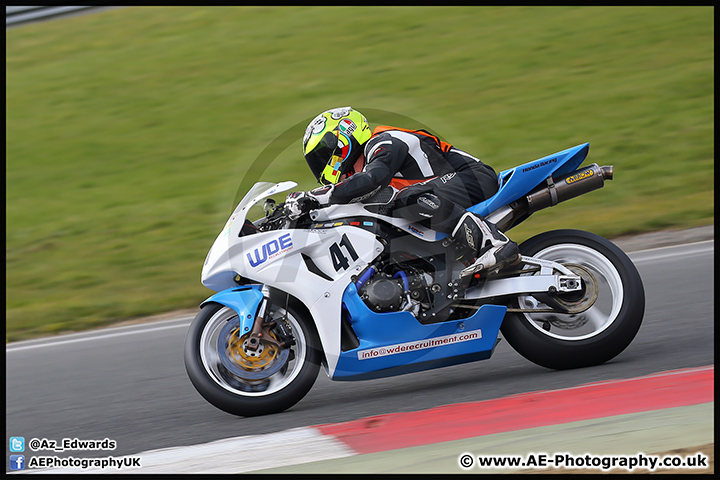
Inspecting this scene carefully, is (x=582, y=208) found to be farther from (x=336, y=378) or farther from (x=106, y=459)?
(x=106, y=459)

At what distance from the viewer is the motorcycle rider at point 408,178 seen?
4.34m

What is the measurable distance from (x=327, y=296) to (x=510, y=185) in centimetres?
131

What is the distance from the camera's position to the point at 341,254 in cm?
446

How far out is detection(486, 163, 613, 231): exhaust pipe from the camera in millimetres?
4512

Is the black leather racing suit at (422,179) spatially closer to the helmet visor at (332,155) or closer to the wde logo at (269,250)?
the helmet visor at (332,155)

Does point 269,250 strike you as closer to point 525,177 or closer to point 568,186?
point 525,177

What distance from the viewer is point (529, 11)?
16297 mm

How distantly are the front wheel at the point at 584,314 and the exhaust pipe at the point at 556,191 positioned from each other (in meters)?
0.23

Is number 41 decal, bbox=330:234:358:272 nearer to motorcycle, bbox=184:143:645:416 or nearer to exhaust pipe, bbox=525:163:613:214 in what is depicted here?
motorcycle, bbox=184:143:645:416

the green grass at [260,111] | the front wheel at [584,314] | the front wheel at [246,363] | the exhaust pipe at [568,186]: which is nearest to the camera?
the front wheel at [246,363]

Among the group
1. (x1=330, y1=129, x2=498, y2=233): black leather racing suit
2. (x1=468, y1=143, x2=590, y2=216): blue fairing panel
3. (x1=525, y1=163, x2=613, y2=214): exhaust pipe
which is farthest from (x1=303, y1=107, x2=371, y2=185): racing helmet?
(x1=525, y1=163, x2=613, y2=214): exhaust pipe

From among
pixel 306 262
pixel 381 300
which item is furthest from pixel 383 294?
pixel 306 262

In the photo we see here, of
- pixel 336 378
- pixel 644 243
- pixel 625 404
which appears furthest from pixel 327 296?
pixel 644 243

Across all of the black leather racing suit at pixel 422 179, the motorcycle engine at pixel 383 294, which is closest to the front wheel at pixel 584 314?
the black leather racing suit at pixel 422 179
